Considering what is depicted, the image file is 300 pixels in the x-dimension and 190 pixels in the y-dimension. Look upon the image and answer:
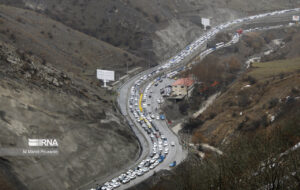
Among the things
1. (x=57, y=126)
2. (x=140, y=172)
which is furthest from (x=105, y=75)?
(x=140, y=172)

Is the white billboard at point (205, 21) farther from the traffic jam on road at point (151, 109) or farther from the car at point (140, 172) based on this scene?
the car at point (140, 172)

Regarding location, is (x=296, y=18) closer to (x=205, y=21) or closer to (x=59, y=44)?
(x=205, y=21)

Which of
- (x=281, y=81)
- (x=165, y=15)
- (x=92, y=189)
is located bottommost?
(x=92, y=189)

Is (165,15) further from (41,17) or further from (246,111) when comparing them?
(246,111)

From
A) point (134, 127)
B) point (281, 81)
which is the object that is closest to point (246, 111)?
point (281, 81)

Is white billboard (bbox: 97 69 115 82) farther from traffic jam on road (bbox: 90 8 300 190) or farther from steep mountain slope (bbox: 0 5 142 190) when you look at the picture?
traffic jam on road (bbox: 90 8 300 190)

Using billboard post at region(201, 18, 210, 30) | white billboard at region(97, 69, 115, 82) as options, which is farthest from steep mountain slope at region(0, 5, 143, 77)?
billboard post at region(201, 18, 210, 30)
